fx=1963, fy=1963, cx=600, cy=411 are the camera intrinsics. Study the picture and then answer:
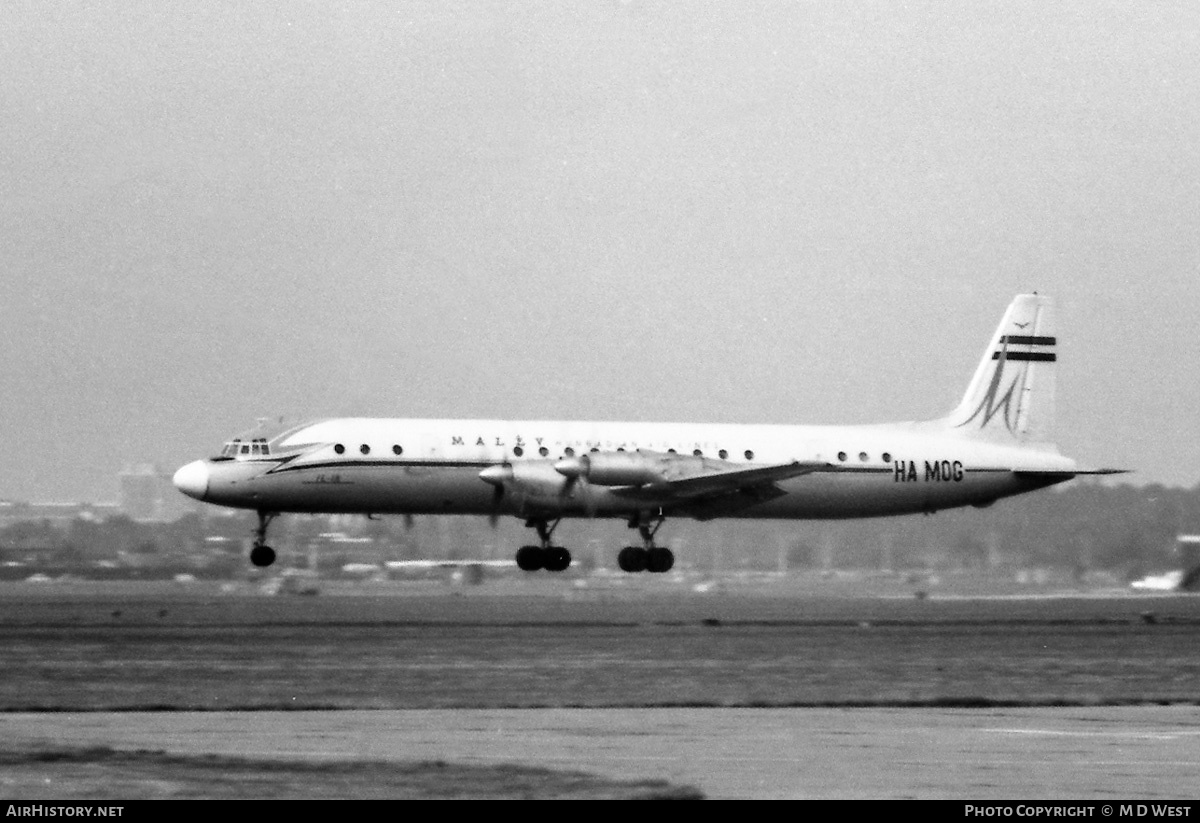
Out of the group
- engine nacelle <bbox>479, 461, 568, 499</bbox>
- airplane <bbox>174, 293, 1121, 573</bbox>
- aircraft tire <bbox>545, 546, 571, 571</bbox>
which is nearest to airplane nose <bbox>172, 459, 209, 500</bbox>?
airplane <bbox>174, 293, 1121, 573</bbox>

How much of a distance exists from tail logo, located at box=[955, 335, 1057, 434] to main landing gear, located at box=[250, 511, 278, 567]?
21.1 meters

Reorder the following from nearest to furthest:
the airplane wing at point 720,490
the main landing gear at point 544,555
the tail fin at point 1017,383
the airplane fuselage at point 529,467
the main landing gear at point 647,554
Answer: the airplane fuselage at point 529,467
the airplane wing at point 720,490
the main landing gear at point 544,555
the main landing gear at point 647,554
the tail fin at point 1017,383

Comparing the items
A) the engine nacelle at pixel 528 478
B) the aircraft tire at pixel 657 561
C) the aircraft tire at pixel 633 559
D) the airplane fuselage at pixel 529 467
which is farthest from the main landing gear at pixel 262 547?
the aircraft tire at pixel 657 561

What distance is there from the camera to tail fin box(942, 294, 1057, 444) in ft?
198

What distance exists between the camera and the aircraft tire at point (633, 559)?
Result: 5609cm

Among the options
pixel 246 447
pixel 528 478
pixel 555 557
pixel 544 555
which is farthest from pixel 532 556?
pixel 246 447

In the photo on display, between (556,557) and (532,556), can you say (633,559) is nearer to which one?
(556,557)

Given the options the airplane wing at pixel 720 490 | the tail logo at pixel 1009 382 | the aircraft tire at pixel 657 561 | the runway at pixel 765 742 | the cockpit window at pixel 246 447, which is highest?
the tail logo at pixel 1009 382

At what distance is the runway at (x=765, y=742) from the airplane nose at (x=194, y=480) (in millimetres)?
23503

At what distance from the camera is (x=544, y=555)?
5509cm

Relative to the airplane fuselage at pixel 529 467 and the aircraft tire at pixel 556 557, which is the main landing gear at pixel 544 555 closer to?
the aircraft tire at pixel 556 557

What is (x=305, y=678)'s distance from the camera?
37.3 metres

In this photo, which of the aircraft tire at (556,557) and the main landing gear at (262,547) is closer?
the main landing gear at (262,547)

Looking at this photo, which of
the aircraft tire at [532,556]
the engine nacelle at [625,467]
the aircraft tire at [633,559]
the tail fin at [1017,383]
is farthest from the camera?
the tail fin at [1017,383]
